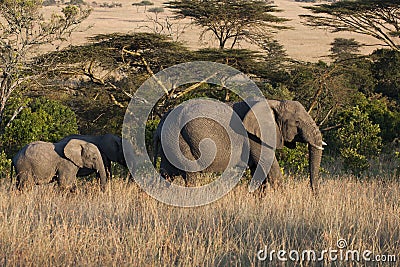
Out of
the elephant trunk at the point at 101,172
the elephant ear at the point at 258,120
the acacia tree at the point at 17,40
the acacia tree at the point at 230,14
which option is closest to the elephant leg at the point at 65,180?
the elephant trunk at the point at 101,172

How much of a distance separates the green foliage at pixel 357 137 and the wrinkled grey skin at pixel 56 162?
4.98 meters

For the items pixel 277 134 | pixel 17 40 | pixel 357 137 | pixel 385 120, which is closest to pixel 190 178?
pixel 277 134

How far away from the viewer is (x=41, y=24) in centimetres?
1516

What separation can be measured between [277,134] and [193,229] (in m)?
3.53

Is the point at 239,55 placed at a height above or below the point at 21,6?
below

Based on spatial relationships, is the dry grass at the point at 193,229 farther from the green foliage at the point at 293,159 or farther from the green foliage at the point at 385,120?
the green foliage at the point at 385,120

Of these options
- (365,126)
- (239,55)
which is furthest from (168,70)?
(365,126)

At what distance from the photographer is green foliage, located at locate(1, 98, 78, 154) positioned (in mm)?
13367

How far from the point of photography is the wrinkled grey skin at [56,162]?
10977 mm

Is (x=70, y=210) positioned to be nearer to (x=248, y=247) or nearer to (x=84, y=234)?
(x=84, y=234)

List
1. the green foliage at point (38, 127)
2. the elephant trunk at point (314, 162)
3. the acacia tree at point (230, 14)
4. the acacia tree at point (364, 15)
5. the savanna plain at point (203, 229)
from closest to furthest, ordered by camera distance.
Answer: the savanna plain at point (203, 229) < the elephant trunk at point (314, 162) < the green foliage at point (38, 127) < the acacia tree at point (230, 14) < the acacia tree at point (364, 15)

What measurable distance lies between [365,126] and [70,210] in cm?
732

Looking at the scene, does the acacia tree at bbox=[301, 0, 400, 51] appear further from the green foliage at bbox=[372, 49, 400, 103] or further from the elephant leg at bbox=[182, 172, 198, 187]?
the elephant leg at bbox=[182, 172, 198, 187]

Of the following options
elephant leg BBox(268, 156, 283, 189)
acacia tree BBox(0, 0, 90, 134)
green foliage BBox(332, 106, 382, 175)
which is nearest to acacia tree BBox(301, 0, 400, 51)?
green foliage BBox(332, 106, 382, 175)
